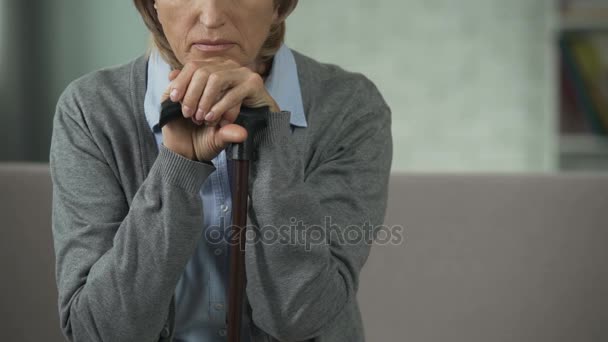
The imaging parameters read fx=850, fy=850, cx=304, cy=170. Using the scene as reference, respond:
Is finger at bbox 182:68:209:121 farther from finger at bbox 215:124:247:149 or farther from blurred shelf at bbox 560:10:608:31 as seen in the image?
blurred shelf at bbox 560:10:608:31

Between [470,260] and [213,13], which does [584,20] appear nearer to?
[470,260]

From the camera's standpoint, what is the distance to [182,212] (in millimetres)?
920

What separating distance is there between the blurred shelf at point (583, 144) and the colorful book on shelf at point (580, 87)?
32mm

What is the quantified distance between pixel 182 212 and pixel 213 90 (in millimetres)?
142

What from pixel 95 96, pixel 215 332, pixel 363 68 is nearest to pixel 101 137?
pixel 95 96

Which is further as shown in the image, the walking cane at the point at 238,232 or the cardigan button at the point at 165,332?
the cardigan button at the point at 165,332

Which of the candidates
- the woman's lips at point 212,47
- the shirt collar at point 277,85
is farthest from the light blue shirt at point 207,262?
the woman's lips at point 212,47

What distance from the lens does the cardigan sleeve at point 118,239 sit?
0.92 meters

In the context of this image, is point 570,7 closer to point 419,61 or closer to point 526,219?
point 419,61

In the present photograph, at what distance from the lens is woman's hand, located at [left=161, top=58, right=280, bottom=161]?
2.86 ft

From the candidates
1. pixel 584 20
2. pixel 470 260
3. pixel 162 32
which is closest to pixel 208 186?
pixel 162 32

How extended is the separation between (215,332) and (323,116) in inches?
12.7

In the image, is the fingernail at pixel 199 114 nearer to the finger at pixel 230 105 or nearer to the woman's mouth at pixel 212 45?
the finger at pixel 230 105

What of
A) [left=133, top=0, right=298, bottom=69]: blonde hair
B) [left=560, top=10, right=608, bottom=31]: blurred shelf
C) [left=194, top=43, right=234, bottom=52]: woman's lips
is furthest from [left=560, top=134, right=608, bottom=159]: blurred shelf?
[left=194, top=43, right=234, bottom=52]: woman's lips
